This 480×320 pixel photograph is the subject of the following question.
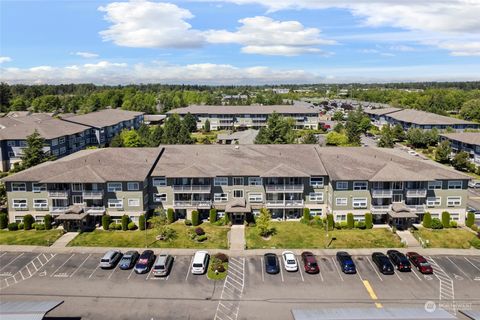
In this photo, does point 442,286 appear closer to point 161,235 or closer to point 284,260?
point 284,260

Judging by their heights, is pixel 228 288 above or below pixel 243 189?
below

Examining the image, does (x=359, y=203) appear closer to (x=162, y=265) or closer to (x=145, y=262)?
(x=162, y=265)

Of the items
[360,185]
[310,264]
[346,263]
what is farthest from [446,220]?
Result: [310,264]

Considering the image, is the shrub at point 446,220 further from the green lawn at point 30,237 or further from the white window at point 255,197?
the green lawn at point 30,237

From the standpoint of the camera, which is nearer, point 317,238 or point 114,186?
point 317,238

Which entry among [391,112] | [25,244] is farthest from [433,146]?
[25,244]

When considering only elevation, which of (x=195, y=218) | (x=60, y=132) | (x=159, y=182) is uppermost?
(x=60, y=132)

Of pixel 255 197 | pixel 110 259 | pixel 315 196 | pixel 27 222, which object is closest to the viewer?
pixel 110 259
